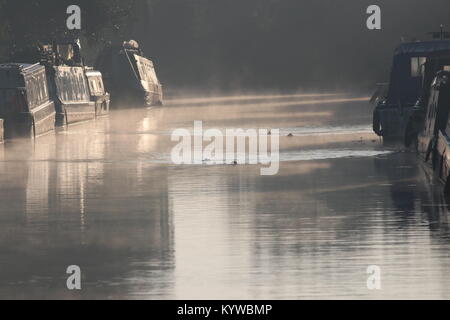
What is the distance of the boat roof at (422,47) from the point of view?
126 ft

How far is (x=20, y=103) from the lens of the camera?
4259cm

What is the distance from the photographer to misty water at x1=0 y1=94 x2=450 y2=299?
15.5 metres

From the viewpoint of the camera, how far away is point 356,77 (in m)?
112

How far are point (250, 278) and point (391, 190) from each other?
9963mm

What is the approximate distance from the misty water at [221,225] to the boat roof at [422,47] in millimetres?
2889

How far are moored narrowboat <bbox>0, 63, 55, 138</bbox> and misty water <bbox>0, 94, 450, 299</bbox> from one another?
4.61 metres

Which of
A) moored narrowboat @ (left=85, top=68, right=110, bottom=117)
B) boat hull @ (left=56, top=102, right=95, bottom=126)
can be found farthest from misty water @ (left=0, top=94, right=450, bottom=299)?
moored narrowboat @ (left=85, top=68, right=110, bottom=117)

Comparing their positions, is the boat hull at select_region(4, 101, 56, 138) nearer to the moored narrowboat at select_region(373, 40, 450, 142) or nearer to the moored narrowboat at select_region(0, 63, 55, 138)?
the moored narrowboat at select_region(0, 63, 55, 138)

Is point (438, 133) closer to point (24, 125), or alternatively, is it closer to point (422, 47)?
point (422, 47)

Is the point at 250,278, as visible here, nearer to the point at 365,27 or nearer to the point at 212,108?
the point at 212,108

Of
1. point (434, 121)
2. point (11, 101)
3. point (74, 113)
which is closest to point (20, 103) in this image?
point (11, 101)

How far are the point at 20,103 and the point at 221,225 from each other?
2298 centimetres

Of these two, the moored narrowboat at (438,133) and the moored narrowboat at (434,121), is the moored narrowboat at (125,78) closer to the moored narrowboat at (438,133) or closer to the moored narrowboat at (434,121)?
the moored narrowboat at (434,121)
